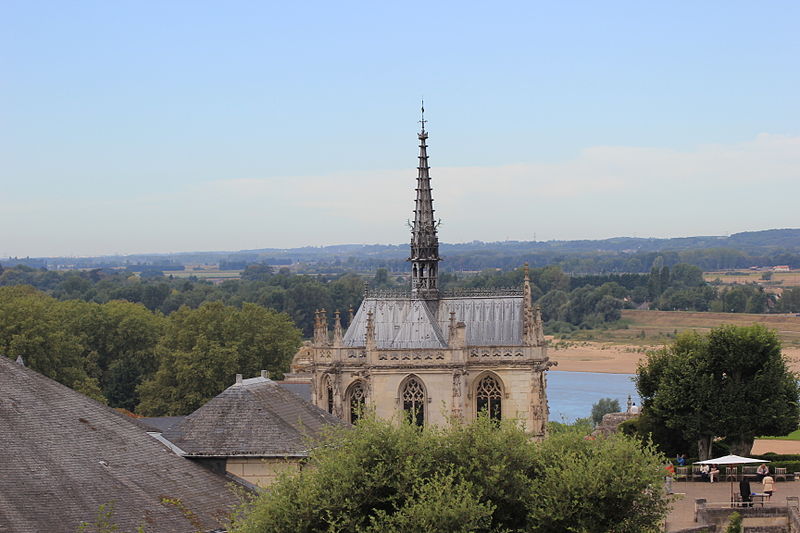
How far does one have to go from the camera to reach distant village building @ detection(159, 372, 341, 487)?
4409cm

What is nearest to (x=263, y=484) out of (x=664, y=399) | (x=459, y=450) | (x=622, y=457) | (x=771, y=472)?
(x=459, y=450)

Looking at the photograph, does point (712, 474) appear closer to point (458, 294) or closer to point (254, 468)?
point (458, 294)

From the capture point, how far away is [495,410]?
69188 millimetres

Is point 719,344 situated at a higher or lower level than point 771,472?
higher

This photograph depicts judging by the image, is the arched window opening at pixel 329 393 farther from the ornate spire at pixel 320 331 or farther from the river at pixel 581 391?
the river at pixel 581 391

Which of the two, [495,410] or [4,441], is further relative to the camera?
[495,410]

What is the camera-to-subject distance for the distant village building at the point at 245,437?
44094 millimetres

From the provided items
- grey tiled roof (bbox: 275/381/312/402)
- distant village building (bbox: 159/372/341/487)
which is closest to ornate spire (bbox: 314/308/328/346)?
grey tiled roof (bbox: 275/381/312/402)

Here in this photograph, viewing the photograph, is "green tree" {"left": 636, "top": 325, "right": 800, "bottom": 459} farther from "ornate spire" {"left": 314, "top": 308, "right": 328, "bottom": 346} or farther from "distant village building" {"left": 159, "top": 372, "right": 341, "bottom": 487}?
"distant village building" {"left": 159, "top": 372, "right": 341, "bottom": 487}

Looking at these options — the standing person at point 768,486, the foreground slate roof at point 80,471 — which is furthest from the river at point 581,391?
the foreground slate roof at point 80,471

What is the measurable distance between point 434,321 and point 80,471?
35.5 meters

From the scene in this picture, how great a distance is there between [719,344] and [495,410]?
10953 mm

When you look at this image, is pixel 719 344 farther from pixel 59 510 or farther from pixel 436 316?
pixel 59 510

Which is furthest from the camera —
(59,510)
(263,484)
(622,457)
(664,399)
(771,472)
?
(664,399)
